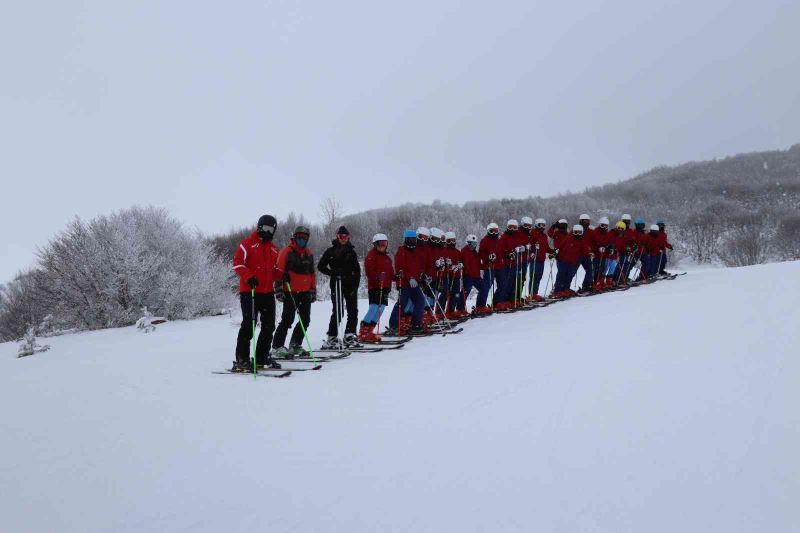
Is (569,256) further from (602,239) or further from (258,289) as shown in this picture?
(258,289)

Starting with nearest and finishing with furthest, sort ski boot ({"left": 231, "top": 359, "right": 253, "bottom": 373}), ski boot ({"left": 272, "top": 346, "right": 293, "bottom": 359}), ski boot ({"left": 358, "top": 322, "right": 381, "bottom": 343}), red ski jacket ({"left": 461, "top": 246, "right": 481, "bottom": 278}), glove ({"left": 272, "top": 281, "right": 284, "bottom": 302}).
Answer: ski boot ({"left": 231, "top": 359, "right": 253, "bottom": 373}) → glove ({"left": 272, "top": 281, "right": 284, "bottom": 302}) → ski boot ({"left": 272, "top": 346, "right": 293, "bottom": 359}) → ski boot ({"left": 358, "top": 322, "right": 381, "bottom": 343}) → red ski jacket ({"left": 461, "top": 246, "right": 481, "bottom": 278})

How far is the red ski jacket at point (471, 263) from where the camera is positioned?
13.1 m

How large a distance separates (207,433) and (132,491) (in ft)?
3.73

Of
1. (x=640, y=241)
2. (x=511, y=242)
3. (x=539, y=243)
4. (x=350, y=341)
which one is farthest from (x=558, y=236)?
(x=350, y=341)

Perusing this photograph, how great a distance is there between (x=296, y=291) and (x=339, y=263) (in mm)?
1298

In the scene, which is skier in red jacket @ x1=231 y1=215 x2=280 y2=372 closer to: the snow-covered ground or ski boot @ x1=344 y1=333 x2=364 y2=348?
the snow-covered ground

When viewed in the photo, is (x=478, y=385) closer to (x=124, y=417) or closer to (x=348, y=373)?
(x=348, y=373)

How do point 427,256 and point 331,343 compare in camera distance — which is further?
point 427,256

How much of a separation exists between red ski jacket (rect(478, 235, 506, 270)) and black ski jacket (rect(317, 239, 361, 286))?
15.9ft

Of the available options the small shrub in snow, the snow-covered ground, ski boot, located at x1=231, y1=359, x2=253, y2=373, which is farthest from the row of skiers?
the small shrub in snow

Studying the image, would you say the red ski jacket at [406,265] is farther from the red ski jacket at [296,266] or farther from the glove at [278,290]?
the glove at [278,290]

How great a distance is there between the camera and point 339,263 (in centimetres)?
987

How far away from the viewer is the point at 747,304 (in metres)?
9.09

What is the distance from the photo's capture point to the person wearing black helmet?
8.77 m
